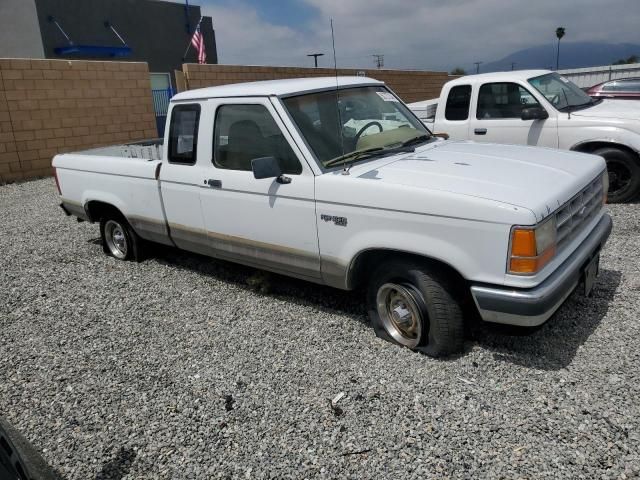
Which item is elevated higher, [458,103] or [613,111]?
[458,103]

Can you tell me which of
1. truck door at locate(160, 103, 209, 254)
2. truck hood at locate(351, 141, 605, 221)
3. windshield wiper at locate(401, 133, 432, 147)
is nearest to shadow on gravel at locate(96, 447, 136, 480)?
truck door at locate(160, 103, 209, 254)

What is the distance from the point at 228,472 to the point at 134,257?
379 centimetres

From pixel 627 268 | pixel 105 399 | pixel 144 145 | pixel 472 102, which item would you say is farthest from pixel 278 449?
pixel 472 102

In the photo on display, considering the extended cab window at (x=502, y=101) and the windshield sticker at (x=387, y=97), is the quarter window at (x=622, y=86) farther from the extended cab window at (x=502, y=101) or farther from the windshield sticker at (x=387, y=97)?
the windshield sticker at (x=387, y=97)

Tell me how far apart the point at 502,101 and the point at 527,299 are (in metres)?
5.42

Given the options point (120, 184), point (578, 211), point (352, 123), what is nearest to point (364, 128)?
point (352, 123)

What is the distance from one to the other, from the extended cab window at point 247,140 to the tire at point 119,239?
6.54 feet

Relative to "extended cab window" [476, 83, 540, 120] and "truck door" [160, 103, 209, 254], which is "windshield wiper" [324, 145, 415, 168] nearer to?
"truck door" [160, 103, 209, 254]

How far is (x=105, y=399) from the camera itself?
3.42 metres

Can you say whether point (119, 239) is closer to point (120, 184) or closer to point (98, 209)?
point (98, 209)

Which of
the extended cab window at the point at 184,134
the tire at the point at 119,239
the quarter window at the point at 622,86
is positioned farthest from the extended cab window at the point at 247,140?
the quarter window at the point at 622,86

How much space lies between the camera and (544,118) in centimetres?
709

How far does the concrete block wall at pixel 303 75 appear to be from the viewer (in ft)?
43.9

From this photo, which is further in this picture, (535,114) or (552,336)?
(535,114)
